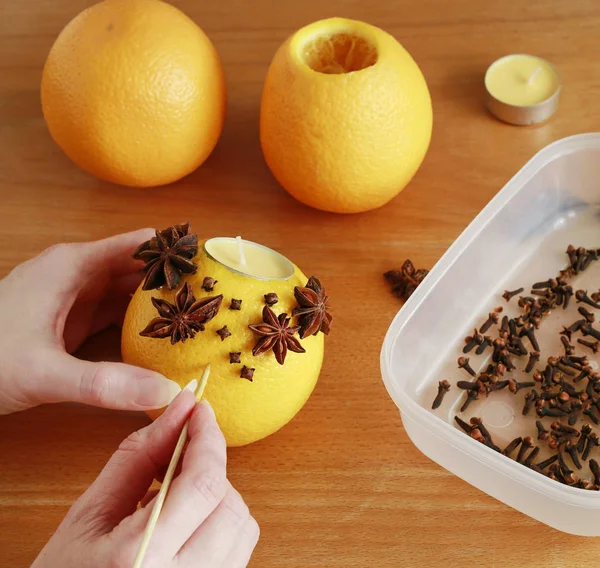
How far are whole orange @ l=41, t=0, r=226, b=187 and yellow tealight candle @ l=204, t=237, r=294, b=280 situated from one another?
0.25m

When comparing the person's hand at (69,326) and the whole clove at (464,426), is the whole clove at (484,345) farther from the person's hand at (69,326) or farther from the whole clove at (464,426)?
the person's hand at (69,326)

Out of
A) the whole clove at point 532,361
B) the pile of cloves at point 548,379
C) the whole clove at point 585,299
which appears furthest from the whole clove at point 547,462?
the whole clove at point 585,299

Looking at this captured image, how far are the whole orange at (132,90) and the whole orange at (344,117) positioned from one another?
0.10m

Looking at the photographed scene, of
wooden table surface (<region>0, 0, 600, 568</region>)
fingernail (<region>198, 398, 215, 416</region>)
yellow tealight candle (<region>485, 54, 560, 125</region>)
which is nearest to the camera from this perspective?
fingernail (<region>198, 398, 215, 416</region>)

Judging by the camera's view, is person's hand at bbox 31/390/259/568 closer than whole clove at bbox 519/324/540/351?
Yes

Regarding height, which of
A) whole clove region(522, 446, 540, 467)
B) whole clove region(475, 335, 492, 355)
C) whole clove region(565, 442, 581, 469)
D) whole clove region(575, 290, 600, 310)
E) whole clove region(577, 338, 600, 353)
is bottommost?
whole clove region(522, 446, 540, 467)

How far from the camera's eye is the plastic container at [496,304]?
74 cm

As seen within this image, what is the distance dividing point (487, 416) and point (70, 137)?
2.01 ft

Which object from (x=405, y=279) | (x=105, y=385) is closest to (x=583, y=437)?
(x=405, y=279)

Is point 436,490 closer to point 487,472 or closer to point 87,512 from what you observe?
point 487,472

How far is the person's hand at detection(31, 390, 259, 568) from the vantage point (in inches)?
23.6

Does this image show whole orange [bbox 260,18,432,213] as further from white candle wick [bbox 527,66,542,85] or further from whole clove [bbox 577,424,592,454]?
whole clove [bbox 577,424,592,454]

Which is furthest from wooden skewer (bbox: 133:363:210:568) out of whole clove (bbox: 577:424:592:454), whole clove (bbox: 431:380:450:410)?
whole clove (bbox: 577:424:592:454)

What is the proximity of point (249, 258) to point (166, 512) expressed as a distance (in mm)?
281
